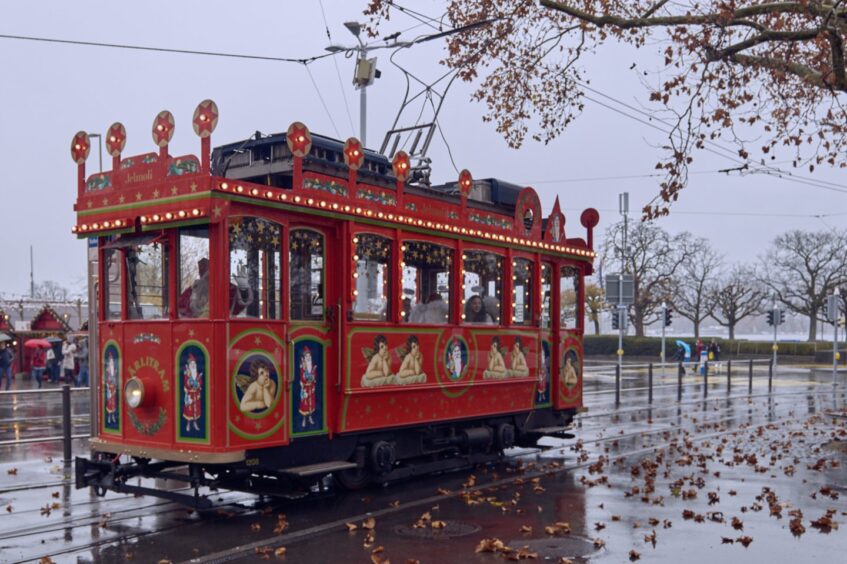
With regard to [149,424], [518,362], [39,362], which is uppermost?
[518,362]

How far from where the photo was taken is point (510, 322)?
41.5 feet

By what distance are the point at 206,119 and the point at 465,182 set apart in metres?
4.10

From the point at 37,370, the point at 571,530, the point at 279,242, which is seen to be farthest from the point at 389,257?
the point at 37,370

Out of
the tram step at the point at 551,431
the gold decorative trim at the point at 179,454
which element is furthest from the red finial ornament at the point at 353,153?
the tram step at the point at 551,431

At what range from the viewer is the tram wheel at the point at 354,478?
10.3 m

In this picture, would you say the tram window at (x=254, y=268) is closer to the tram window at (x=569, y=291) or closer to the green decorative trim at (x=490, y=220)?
the green decorative trim at (x=490, y=220)

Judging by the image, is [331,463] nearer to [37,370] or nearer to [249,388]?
[249,388]

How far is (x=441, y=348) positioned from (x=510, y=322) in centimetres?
164

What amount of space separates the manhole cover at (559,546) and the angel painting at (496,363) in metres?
4.05

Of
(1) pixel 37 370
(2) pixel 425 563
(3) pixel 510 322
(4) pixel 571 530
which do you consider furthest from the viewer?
(1) pixel 37 370

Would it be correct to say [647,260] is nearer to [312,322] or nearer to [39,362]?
[39,362]

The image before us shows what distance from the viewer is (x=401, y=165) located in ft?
35.3

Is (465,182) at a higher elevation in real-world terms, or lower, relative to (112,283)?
higher

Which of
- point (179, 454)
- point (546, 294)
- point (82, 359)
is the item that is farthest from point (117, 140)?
point (82, 359)
